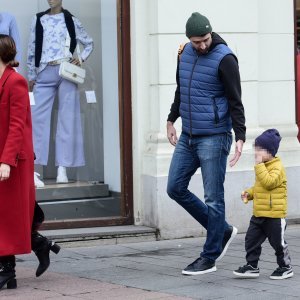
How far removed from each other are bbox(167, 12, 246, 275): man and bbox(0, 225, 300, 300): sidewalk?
356mm

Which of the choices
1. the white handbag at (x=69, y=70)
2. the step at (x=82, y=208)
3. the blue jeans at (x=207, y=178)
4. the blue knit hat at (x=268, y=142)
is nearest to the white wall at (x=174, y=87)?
the step at (x=82, y=208)

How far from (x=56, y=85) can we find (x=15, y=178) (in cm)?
310

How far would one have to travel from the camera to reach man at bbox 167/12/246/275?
7137mm

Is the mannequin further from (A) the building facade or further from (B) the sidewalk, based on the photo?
(B) the sidewalk

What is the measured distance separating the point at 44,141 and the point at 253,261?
10.6ft

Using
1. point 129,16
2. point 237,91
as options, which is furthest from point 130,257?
point 129,16

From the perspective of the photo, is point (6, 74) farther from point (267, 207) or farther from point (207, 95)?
point (267, 207)

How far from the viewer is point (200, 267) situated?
7.31 metres

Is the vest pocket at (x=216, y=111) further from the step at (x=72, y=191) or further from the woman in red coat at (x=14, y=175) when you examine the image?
the step at (x=72, y=191)

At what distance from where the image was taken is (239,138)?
7.14 meters

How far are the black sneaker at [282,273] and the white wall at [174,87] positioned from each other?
2.30m

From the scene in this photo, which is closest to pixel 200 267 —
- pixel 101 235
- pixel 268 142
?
pixel 268 142

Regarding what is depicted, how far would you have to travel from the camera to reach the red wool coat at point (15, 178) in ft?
21.9

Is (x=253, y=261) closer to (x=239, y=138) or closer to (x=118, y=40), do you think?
(x=239, y=138)
